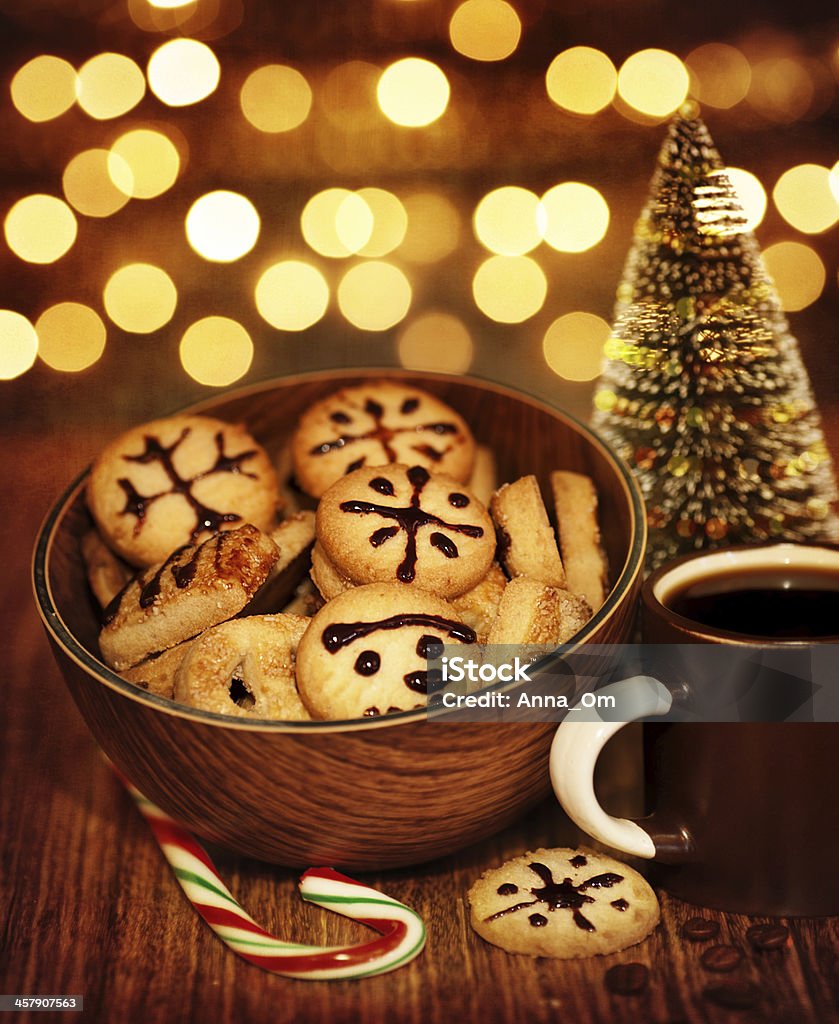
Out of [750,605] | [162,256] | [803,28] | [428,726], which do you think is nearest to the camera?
[428,726]

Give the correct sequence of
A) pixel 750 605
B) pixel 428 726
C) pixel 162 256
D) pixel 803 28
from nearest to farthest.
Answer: pixel 428 726
pixel 750 605
pixel 803 28
pixel 162 256

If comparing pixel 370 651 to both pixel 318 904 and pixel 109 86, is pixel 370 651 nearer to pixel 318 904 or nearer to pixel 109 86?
pixel 318 904

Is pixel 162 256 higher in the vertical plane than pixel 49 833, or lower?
higher

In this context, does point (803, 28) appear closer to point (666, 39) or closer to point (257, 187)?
point (666, 39)

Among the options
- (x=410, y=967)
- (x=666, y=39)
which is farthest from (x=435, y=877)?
(x=666, y=39)

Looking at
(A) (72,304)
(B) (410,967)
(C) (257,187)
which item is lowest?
(B) (410,967)

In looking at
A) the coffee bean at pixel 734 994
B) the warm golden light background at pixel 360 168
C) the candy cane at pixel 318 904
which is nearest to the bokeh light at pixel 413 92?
the warm golden light background at pixel 360 168

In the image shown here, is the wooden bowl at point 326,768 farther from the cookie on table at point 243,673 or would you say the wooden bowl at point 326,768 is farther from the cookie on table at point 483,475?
the cookie on table at point 483,475

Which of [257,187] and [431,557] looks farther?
[257,187]
